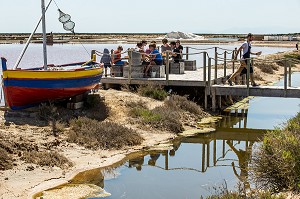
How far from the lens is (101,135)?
14.1 m

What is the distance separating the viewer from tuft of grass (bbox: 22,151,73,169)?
38.4ft

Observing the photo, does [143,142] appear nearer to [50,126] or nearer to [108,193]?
[50,126]

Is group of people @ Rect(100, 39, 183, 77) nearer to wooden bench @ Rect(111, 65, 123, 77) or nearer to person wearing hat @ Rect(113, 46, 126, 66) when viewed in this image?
person wearing hat @ Rect(113, 46, 126, 66)

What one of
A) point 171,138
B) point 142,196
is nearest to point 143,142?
point 171,138

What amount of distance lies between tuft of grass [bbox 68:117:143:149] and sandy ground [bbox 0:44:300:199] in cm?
27

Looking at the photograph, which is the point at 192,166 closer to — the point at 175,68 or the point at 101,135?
the point at 101,135

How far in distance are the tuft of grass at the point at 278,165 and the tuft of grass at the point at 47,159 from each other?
4.57 meters

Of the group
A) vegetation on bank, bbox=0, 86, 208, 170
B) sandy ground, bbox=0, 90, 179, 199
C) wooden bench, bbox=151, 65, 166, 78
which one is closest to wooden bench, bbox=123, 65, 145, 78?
wooden bench, bbox=151, 65, 166, 78

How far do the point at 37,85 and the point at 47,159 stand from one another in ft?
14.2

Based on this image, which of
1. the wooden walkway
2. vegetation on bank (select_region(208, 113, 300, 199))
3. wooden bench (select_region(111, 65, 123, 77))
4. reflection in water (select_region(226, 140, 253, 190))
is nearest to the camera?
vegetation on bank (select_region(208, 113, 300, 199))

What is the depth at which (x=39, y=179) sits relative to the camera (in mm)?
Answer: 10836

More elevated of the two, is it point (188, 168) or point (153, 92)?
point (153, 92)

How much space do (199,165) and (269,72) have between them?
2436 centimetres

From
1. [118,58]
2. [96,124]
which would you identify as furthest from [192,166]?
[118,58]
